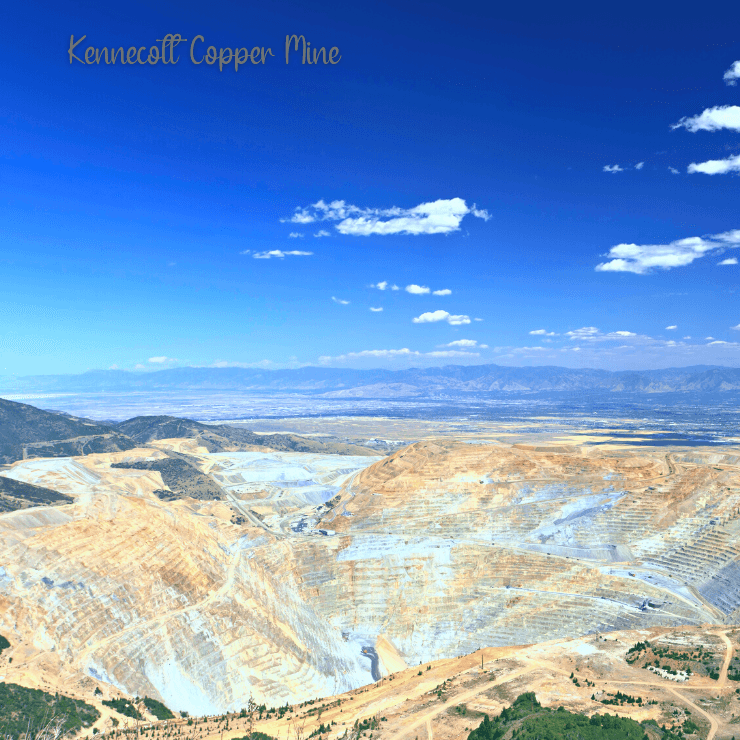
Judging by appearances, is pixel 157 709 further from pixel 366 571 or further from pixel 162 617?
pixel 366 571

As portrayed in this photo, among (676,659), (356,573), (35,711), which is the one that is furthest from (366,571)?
(35,711)

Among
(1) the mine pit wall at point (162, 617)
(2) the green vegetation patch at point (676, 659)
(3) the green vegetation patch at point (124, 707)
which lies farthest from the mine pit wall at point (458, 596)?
(3) the green vegetation patch at point (124, 707)

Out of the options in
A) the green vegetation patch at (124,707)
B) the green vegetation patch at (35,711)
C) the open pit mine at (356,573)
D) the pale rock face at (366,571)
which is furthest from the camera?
the pale rock face at (366,571)

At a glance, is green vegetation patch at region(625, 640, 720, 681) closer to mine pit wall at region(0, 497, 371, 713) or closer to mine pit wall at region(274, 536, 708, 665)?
mine pit wall at region(274, 536, 708, 665)

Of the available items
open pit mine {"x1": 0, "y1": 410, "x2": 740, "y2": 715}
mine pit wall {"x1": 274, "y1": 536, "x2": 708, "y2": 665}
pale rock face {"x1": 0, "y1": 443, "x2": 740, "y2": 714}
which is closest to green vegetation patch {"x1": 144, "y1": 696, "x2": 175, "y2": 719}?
pale rock face {"x1": 0, "y1": 443, "x2": 740, "y2": 714}

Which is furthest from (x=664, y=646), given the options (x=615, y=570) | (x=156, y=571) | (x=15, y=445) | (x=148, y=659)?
(x=15, y=445)

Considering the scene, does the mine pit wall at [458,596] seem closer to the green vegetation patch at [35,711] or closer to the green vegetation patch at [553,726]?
the green vegetation patch at [553,726]
